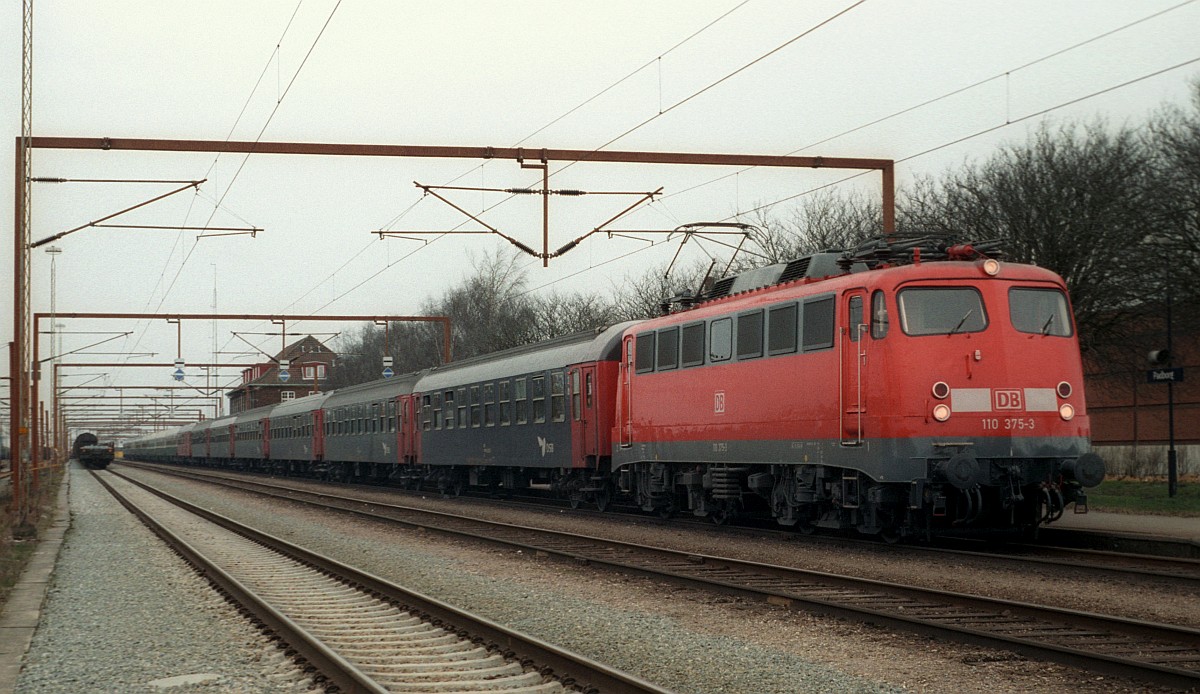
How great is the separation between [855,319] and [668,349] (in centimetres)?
524

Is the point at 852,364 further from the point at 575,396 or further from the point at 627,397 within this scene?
the point at 575,396

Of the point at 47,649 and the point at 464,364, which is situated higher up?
the point at 464,364

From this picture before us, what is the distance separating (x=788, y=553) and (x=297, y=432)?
132 ft

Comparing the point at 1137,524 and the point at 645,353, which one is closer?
the point at 1137,524

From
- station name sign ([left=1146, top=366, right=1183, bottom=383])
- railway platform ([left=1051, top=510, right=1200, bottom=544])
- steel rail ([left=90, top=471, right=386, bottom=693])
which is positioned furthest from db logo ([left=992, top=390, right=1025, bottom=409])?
station name sign ([left=1146, top=366, right=1183, bottom=383])

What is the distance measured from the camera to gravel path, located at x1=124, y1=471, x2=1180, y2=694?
7785 mm

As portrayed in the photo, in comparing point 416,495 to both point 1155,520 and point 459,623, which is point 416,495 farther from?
point 459,623

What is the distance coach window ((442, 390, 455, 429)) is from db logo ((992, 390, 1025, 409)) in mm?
19179

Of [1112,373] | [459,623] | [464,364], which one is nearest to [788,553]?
[459,623]

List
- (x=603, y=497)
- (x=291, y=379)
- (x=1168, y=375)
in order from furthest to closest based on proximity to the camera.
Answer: (x=291, y=379), (x=603, y=497), (x=1168, y=375)

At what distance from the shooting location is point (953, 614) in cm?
996

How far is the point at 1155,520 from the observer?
18375 millimetres

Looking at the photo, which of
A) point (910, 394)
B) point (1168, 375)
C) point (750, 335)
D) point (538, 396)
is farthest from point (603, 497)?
point (910, 394)

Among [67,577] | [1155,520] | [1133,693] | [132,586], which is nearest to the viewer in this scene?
[1133,693]
